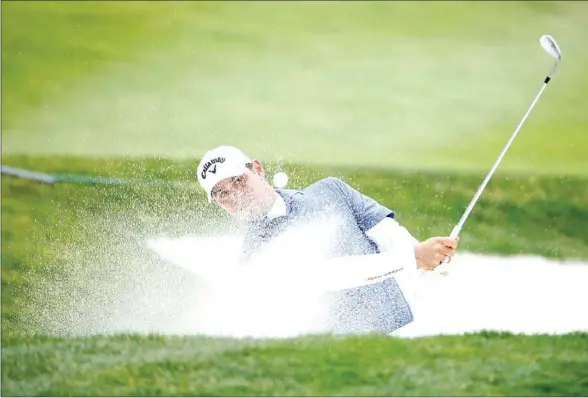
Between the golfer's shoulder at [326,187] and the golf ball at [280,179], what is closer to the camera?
the golfer's shoulder at [326,187]

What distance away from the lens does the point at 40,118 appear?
9.50 ft

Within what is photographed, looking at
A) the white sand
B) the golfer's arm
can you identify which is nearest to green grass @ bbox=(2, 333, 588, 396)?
the white sand

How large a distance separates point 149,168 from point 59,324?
445 mm

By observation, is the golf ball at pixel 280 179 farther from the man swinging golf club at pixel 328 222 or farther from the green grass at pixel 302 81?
the green grass at pixel 302 81

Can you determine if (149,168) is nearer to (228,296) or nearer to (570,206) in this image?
(228,296)

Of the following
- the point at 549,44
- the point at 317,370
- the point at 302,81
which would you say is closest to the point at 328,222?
the point at 317,370

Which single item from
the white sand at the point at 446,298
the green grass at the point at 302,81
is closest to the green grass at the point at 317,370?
the white sand at the point at 446,298

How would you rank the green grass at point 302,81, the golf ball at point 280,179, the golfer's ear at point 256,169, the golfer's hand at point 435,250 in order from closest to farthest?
the golfer's hand at point 435,250 < the golfer's ear at point 256,169 < the golf ball at point 280,179 < the green grass at point 302,81

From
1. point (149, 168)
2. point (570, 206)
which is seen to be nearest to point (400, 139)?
point (570, 206)

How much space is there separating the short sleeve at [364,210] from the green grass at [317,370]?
23cm

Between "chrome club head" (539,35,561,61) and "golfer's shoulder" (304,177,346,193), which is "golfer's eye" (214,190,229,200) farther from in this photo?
"chrome club head" (539,35,561,61)

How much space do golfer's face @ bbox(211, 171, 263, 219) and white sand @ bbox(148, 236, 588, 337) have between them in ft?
0.47

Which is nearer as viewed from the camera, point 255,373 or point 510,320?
point 255,373

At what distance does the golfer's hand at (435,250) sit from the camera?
6.82 ft
